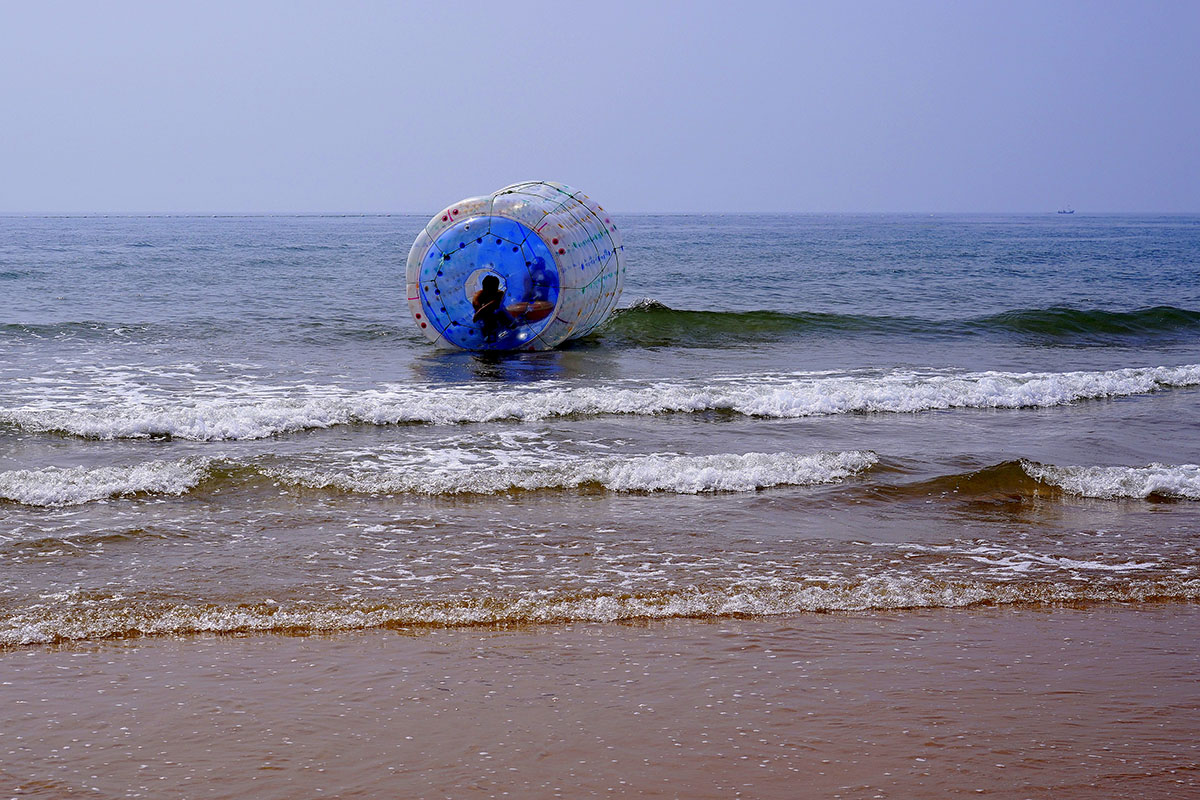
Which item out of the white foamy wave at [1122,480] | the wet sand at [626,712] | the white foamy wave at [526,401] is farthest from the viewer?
the white foamy wave at [526,401]

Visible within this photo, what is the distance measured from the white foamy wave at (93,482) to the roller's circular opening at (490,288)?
6.34 meters

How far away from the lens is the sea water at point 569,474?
526cm

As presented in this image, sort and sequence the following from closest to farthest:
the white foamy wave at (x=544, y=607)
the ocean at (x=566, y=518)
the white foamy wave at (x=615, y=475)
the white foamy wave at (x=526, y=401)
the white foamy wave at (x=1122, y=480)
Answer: the ocean at (x=566, y=518), the white foamy wave at (x=544, y=607), the white foamy wave at (x=615, y=475), the white foamy wave at (x=1122, y=480), the white foamy wave at (x=526, y=401)

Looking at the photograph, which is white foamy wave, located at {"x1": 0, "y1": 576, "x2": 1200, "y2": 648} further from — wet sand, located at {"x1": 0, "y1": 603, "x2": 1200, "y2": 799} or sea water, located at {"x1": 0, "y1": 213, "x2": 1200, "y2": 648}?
wet sand, located at {"x1": 0, "y1": 603, "x2": 1200, "y2": 799}

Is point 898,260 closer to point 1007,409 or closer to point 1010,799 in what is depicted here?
point 1007,409

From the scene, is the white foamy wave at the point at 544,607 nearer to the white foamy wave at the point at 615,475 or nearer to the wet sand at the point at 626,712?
the wet sand at the point at 626,712

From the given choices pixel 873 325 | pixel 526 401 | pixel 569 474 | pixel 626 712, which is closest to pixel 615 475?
pixel 569 474

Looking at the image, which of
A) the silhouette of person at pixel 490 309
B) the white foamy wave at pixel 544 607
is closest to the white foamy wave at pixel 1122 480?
the white foamy wave at pixel 544 607

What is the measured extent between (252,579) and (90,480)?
2.27 m

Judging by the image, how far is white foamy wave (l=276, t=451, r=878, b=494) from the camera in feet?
23.6

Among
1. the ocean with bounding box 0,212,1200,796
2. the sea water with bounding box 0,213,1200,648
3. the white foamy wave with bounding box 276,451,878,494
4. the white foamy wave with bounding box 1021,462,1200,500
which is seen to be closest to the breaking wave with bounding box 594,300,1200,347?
the sea water with bounding box 0,213,1200,648

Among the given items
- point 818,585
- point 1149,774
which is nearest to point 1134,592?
point 818,585

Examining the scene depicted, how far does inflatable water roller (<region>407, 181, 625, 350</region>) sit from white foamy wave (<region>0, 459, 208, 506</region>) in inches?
250

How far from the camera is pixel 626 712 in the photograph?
152 inches
